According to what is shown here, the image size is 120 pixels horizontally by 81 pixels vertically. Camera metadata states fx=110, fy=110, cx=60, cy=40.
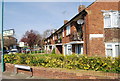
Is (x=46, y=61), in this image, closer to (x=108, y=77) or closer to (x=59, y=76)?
(x=59, y=76)

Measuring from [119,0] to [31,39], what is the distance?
24.4 metres

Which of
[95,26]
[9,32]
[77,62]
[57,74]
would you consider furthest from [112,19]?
[9,32]

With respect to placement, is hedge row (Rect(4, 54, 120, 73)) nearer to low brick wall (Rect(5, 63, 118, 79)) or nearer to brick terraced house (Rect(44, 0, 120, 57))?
low brick wall (Rect(5, 63, 118, 79))

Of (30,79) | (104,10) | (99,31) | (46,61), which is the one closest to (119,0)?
(104,10)

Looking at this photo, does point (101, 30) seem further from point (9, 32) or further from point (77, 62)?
point (9, 32)

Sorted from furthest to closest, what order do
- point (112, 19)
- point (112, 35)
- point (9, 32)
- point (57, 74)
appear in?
point (112, 35)
point (112, 19)
point (9, 32)
point (57, 74)

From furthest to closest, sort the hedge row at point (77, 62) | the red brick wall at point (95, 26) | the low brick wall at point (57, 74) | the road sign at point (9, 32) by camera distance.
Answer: the red brick wall at point (95, 26), the road sign at point (9, 32), the hedge row at point (77, 62), the low brick wall at point (57, 74)

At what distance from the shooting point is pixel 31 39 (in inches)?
1204

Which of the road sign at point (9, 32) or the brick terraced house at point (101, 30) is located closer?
the road sign at point (9, 32)

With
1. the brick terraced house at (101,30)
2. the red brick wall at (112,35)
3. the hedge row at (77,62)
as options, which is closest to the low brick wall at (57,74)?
the hedge row at (77,62)

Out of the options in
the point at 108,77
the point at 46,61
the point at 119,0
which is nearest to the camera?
the point at 108,77

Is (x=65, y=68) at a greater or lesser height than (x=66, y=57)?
lesser

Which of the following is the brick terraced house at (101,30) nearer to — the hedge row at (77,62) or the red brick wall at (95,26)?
the red brick wall at (95,26)

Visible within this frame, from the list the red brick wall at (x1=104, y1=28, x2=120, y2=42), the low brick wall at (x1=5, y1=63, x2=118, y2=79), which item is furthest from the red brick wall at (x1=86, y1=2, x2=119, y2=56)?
the low brick wall at (x1=5, y1=63, x2=118, y2=79)
